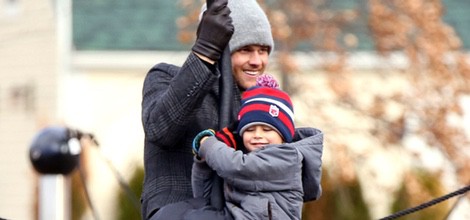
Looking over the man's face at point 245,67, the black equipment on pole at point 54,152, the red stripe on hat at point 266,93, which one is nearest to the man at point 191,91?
the man's face at point 245,67

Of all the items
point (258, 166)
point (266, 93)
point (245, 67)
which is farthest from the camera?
point (245, 67)

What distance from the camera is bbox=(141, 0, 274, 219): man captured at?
4.43 m

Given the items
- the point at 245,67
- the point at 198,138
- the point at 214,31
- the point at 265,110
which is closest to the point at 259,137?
the point at 265,110

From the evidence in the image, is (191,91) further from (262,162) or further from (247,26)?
(247,26)

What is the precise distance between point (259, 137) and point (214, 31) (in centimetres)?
33

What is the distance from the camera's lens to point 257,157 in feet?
14.2

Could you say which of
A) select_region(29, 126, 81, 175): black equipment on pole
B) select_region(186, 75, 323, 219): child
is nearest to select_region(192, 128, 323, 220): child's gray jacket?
select_region(186, 75, 323, 219): child

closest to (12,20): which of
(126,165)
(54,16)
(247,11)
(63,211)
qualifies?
(54,16)

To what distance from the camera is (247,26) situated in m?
4.89

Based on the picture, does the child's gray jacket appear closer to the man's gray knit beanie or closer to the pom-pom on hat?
the pom-pom on hat

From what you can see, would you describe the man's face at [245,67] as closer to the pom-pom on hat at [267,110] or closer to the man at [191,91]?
the man at [191,91]

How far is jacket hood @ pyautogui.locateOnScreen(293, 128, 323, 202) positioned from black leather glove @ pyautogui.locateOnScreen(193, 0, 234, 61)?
36 centimetres

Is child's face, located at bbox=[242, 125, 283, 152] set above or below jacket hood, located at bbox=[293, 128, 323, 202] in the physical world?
above

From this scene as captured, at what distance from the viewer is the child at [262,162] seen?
4297 millimetres
